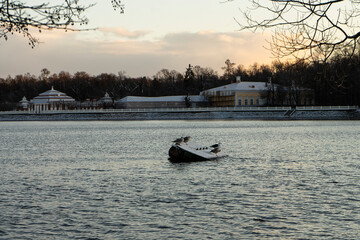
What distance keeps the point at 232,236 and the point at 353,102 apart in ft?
326

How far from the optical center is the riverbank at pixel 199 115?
340 feet

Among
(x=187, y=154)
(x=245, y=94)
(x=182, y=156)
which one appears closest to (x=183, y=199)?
(x=182, y=156)

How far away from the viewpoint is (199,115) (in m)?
115

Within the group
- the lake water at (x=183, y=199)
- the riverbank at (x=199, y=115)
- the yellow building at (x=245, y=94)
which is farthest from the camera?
the yellow building at (x=245, y=94)

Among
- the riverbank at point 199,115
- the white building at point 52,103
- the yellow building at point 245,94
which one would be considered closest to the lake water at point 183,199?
the riverbank at point 199,115

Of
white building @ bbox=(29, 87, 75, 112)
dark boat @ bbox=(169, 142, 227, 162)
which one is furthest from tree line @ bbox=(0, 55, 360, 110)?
dark boat @ bbox=(169, 142, 227, 162)

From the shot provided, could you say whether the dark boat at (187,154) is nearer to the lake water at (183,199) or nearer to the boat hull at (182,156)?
the boat hull at (182,156)

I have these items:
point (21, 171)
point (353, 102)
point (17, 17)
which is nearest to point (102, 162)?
point (21, 171)

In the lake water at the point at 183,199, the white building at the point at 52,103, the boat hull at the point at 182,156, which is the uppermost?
the white building at the point at 52,103

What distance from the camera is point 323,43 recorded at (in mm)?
7914

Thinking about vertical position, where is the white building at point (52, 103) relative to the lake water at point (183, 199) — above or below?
above

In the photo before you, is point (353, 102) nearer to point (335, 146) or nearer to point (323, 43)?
point (335, 146)

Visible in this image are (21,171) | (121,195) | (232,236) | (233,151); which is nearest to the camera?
(232,236)

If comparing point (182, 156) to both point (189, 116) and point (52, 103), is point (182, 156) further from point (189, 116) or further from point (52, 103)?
point (52, 103)
